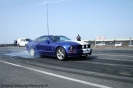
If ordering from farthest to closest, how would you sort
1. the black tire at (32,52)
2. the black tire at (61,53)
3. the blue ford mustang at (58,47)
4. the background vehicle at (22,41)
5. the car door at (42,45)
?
the background vehicle at (22,41) < the black tire at (32,52) < the car door at (42,45) < the black tire at (61,53) < the blue ford mustang at (58,47)

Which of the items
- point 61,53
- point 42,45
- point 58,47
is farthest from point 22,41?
point 61,53

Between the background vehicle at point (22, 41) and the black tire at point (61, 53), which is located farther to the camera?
the background vehicle at point (22, 41)

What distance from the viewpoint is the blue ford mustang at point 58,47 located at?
326 inches

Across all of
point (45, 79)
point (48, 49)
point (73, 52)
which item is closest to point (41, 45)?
point (48, 49)

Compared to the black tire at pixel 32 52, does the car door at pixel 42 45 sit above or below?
above

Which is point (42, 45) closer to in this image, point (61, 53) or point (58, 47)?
point (58, 47)

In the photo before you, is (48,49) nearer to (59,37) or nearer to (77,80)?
(59,37)

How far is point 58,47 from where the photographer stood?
28.7 feet

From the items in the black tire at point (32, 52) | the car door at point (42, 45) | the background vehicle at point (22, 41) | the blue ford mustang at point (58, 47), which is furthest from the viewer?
the background vehicle at point (22, 41)

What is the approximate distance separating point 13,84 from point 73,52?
453 centimetres

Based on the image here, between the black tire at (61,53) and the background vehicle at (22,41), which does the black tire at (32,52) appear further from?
the background vehicle at (22,41)

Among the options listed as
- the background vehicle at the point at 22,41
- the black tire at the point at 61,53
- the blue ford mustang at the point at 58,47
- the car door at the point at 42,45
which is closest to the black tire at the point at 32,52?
the blue ford mustang at the point at 58,47

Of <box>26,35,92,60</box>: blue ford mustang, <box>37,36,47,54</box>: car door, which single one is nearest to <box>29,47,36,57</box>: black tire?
<box>26,35,92,60</box>: blue ford mustang

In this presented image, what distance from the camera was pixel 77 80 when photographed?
426 cm
